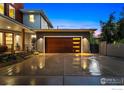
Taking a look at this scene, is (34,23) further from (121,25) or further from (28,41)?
(121,25)

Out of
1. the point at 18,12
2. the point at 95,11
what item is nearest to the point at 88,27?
the point at 95,11

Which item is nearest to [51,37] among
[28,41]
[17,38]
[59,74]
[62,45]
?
[62,45]

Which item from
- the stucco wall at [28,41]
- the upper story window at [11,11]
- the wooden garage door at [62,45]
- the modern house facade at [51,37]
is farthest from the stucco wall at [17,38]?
the wooden garage door at [62,45]

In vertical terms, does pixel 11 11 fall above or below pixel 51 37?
above

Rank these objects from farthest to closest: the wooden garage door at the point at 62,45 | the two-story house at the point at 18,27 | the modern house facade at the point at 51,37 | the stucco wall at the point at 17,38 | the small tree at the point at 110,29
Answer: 1. the wooden garage door at the point at 62,45
2. the modern house facade at the point at 51,37
3. the stucco wall at the point at 17,38
4. the small tree at the point at 110,29
5. the two-story house at the point at 18,27

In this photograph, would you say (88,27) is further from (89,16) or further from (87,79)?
(87,79)

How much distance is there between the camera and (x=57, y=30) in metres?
23.7

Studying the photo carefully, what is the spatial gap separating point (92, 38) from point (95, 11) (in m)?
5.28

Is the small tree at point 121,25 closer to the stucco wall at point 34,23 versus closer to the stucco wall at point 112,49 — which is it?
the stucco wall at point 112,49

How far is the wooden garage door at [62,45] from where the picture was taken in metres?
24.5

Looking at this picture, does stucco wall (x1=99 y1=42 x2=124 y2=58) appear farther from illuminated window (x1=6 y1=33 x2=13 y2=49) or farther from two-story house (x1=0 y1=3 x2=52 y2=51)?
illuminated window (x1=6 y1=33 x2=13 y2=49)

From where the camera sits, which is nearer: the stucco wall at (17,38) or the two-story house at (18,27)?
the two-story house at (18,27)

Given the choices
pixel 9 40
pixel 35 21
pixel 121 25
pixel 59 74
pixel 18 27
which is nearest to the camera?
pixel 59 74

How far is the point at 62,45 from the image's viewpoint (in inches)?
971
